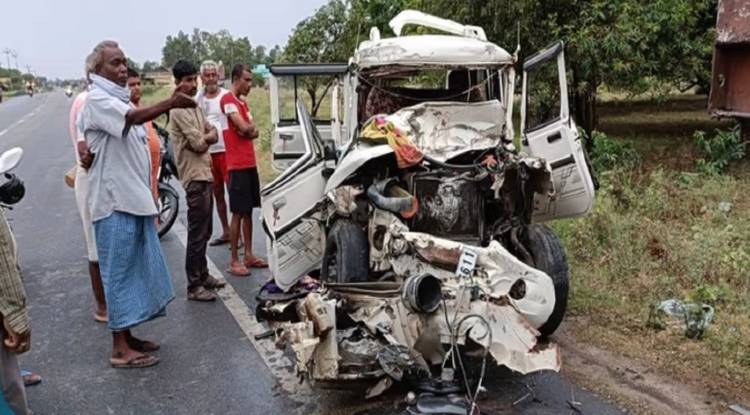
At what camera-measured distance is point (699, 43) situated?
36.7 ft

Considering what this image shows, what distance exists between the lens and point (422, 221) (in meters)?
4.79

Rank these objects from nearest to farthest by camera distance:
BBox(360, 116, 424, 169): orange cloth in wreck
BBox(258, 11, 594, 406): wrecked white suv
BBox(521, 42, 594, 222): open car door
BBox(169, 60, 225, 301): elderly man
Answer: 1. BBox(258, 11, 594, 406): wrecked white suv
2. BBox(360, 116, 424, 169): orange cloth in wreck
3. BBox(521, 42, 594, 222): open car door
4. BBox(169, 60, 225, 301): elderly man

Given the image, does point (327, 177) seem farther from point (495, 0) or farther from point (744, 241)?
point (495, 0)

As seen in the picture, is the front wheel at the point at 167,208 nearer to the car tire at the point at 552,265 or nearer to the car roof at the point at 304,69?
the car roof at the point at 304,69

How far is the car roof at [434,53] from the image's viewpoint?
5523mm

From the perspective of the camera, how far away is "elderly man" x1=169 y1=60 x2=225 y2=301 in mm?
5953

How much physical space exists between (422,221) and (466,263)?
0.85 meters

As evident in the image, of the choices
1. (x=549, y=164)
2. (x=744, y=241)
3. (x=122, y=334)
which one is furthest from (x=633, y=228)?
(x=122, y=334)

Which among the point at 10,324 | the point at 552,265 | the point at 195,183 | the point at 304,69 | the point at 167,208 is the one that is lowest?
the point at 167,208

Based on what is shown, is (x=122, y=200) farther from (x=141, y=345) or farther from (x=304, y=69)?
(x=304, y=69)

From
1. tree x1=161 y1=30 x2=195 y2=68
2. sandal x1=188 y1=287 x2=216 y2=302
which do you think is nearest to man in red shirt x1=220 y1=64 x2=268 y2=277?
sandal x1=188 y1=287 x2=216 y2=302

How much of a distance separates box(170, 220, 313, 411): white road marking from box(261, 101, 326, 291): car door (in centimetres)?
46

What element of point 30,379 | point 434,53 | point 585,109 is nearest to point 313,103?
point 585,109

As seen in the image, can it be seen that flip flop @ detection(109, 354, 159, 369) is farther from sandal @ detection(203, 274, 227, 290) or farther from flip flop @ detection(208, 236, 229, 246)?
flip flop @ detection(208, 236, 229, 246)
